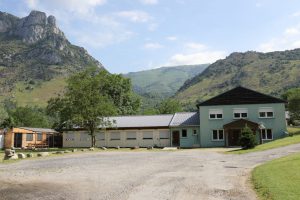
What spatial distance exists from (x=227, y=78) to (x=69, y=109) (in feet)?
523

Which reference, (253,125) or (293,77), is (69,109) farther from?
(293,77)

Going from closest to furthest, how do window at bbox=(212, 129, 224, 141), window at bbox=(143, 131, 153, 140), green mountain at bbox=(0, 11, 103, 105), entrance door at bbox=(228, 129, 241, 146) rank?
entrance door at bbox=(228, 129, 241, 146), window at bbox=(212, 129, 224, 141), window at bbox=(143, 131, 153, 140), green mountain at bbox=(0, 11, 103, 105)

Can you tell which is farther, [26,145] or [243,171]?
[26,145]

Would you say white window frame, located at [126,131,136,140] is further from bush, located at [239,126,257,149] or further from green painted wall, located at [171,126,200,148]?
bush, located at [239,126,257,149]

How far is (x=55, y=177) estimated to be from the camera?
16469mm

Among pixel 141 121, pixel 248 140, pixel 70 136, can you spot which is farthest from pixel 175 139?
pixel 248 140

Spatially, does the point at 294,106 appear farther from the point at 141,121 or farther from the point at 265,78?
the point at 265,78

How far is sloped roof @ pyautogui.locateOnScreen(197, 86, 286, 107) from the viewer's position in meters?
47.8

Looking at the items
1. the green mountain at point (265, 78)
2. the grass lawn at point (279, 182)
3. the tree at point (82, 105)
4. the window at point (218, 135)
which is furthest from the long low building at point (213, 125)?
the green mountain at point (265, 78)

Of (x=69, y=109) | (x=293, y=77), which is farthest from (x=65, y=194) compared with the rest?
(x=293, y=77)

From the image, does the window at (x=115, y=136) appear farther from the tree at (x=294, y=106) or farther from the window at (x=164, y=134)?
the tree at (x=294, y=106)

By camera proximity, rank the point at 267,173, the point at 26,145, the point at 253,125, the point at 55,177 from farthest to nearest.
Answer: the point at 26,145, the point at 253,125, the point at 55,177, the point at 267,173

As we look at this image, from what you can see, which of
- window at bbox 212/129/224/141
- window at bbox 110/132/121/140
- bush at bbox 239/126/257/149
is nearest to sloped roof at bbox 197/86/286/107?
window at bbox 212/129/224/141

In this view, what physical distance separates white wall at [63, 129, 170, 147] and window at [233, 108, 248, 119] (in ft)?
33.3
